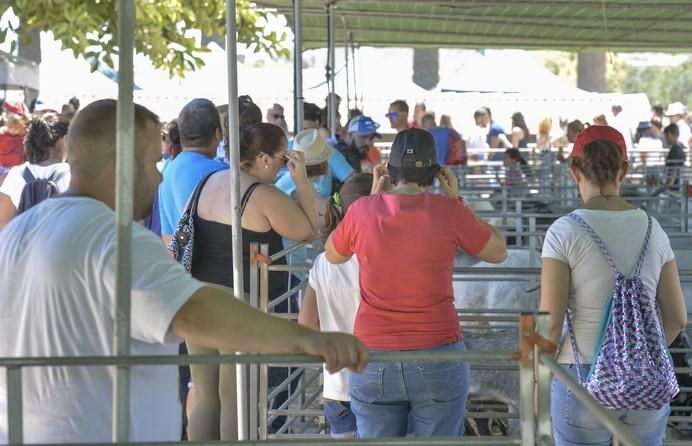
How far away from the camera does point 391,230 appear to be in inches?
164

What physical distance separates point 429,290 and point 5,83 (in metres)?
13.6

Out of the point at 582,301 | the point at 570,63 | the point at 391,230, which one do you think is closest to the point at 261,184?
the point at 391,230

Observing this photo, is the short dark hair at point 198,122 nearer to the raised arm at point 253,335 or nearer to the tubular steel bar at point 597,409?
the raised arm at point 253,335

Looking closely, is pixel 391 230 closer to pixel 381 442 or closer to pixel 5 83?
pixel 381 442

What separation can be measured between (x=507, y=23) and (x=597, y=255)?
36.4ft

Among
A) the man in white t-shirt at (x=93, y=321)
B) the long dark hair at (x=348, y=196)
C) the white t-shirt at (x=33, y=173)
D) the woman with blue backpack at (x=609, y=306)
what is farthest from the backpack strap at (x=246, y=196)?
the man in white t-shirt at (x=93, y=321)

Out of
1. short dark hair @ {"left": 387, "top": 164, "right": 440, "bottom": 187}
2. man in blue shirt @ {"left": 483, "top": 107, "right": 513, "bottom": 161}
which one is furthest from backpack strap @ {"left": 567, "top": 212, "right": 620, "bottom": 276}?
man in blue shirt @ {"left": 483, "top": 107, "right": 513, "bottom": 161}

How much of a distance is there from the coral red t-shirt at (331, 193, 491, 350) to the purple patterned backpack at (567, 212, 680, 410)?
54 centimetres

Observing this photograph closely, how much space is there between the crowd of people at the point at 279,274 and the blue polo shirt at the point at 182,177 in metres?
0.01

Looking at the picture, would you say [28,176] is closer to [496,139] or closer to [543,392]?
[543,392]

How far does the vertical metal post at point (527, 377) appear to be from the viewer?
8.64 ft

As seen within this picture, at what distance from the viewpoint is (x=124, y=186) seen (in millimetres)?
2387

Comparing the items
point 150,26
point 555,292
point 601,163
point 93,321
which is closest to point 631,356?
point 555,292

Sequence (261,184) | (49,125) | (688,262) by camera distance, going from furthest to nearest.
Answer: (688,262), (49,125), (261,184)
